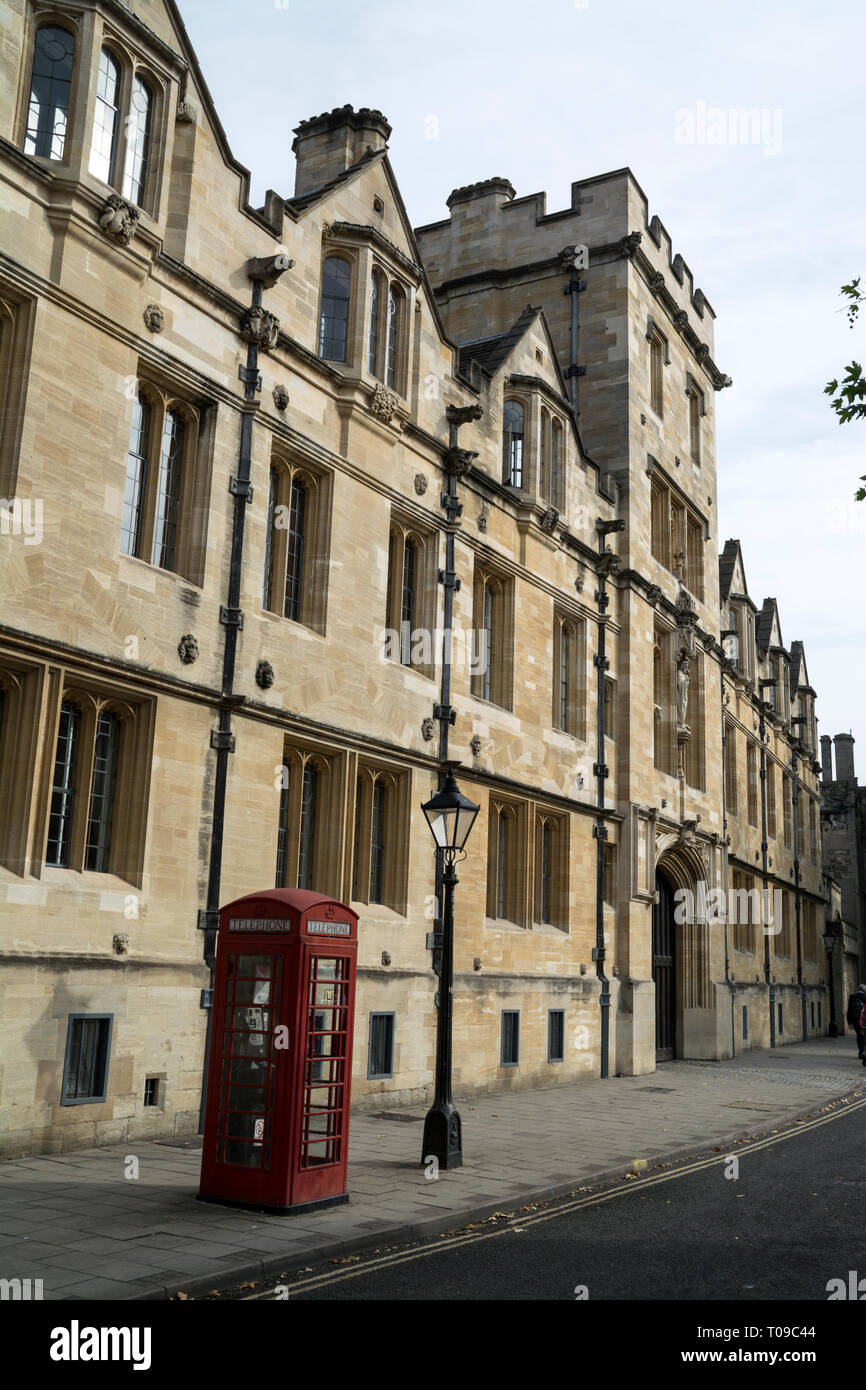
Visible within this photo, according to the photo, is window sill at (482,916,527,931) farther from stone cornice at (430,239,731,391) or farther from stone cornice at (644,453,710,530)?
stone cornice at (430,239,731,391)

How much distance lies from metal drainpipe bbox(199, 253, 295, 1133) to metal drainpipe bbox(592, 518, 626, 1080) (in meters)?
10.6

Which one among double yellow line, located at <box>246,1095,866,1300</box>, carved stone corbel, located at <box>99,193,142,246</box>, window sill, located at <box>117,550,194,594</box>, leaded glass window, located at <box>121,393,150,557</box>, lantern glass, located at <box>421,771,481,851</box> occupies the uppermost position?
carved stone corbel, located at <box>99,193,142,246</box>

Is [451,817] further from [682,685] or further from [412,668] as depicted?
[682,685]

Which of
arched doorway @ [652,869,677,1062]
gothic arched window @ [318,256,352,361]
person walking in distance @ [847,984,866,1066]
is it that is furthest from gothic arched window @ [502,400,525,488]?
person walking in distance @ [847,984,866,1066]

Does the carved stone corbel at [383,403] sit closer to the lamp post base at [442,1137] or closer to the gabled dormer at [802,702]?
the lamp post base at [442,1137]

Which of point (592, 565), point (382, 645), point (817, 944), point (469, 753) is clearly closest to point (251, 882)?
point (382, 645)

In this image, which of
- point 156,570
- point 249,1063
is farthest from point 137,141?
point 249,1063

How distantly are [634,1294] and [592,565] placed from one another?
Result: 17.9 metres

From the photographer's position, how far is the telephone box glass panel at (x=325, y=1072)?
897 centimetres

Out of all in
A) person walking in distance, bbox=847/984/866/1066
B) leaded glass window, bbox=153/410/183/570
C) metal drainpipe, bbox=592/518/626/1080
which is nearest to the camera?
leaded glass window, bbox=153/410/183/570

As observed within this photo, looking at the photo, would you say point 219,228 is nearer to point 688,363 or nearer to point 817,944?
point 688,363

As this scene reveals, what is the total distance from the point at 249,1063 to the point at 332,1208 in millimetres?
1267

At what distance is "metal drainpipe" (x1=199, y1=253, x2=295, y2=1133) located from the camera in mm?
12992

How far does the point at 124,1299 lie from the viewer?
6.34 metres
